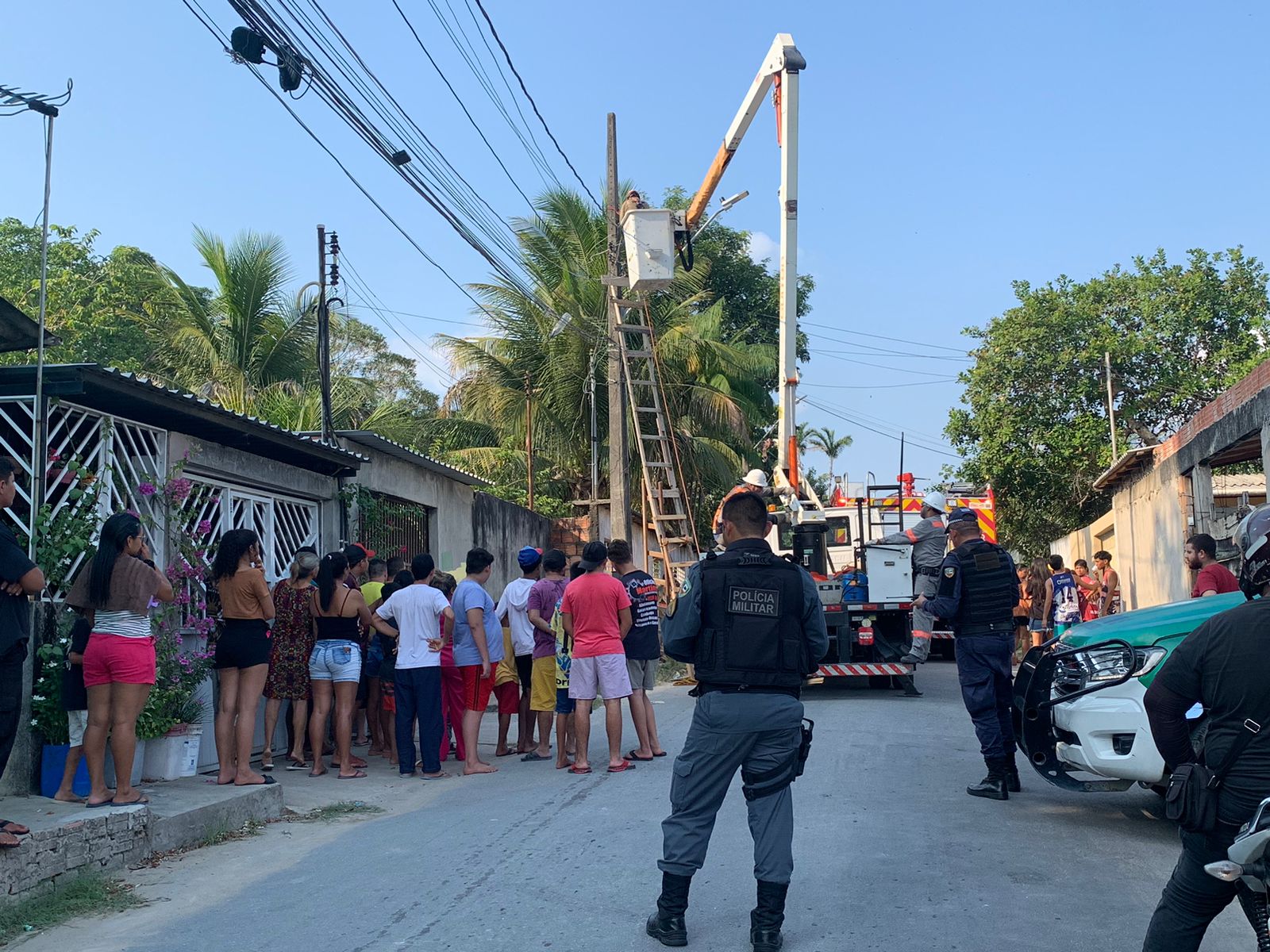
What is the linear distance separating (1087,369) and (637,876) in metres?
25.6

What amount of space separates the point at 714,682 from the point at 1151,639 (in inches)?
110

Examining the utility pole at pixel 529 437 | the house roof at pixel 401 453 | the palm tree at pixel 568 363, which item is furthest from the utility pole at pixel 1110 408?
the house roof at pixel 401 453

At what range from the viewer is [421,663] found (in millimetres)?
8594

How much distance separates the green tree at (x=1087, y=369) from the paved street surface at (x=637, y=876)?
21.1m

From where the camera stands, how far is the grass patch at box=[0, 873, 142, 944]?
4988 millimetres

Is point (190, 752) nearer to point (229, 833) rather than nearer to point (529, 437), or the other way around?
point (229, 833)

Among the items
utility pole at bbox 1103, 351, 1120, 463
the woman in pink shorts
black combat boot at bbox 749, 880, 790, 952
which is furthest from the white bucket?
utility pole at bbox 1103, 351, 1120, 463

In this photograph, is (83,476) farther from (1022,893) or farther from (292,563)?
(1022,893)

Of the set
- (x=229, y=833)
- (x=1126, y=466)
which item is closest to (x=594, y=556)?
(x=229, y=833)

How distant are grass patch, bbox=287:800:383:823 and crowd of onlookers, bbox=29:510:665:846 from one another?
47 centimetres

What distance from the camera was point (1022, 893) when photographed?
506cm

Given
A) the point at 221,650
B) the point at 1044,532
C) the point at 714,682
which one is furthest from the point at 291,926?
the point at 1044,532

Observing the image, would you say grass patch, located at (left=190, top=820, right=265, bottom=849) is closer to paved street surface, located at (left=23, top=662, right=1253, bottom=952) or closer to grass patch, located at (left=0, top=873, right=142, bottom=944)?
paved street surface, located at (left=23, top=662, right=1253, bottom=952)

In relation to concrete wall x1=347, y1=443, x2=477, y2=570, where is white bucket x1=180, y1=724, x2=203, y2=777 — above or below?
below
